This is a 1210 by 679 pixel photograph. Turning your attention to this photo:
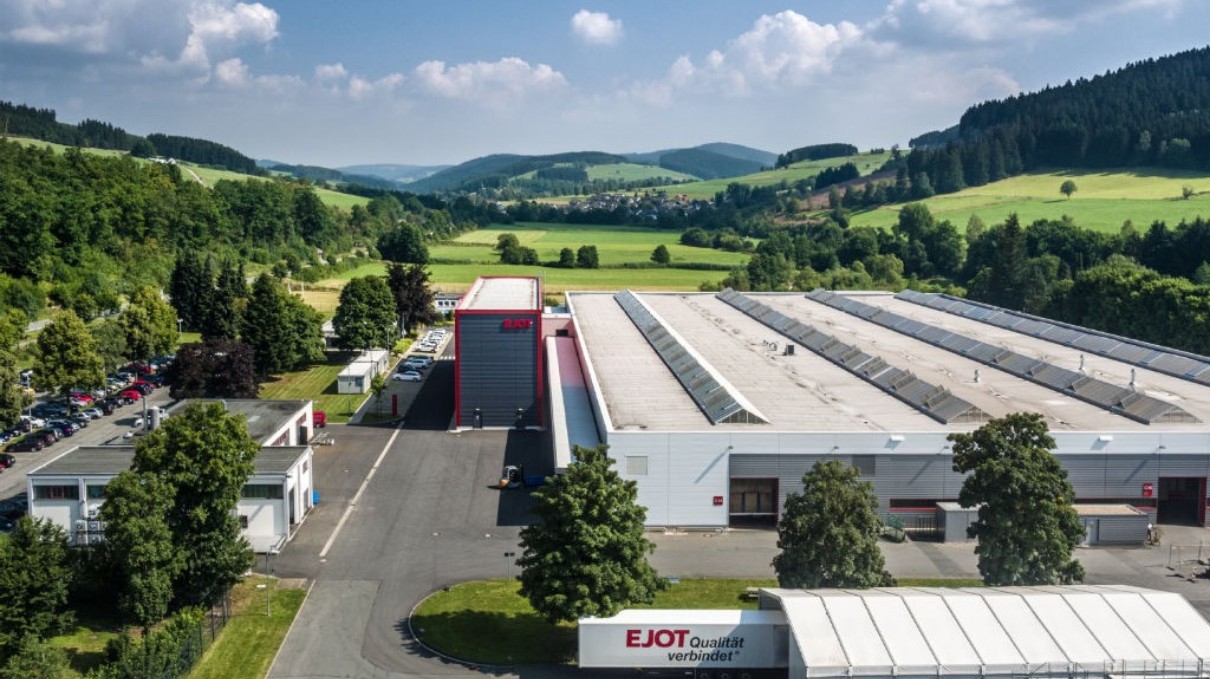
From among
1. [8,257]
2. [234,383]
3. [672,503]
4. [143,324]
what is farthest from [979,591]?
[8,257]

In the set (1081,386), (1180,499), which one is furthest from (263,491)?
(1081,386)

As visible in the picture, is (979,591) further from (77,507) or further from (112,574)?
(77,507)

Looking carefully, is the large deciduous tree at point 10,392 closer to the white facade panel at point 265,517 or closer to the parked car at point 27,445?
the parked car at point 27,445

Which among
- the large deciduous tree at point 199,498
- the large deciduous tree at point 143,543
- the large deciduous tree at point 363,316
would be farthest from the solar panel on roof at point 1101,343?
the large deciduous tree at point 143,543

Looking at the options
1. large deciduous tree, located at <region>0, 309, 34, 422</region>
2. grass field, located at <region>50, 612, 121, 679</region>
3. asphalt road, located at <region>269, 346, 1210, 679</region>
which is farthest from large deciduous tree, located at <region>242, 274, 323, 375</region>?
grass field, located at <region>50, 612, 121, 679</region>

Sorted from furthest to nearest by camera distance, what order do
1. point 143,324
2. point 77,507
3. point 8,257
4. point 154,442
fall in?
point 8,257, point 143,324, point 77,507, point 154,442

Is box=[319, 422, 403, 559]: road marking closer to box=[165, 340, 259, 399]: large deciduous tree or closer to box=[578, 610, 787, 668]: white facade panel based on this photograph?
box=[165, 340, 259, 399]: large deciduous tree
